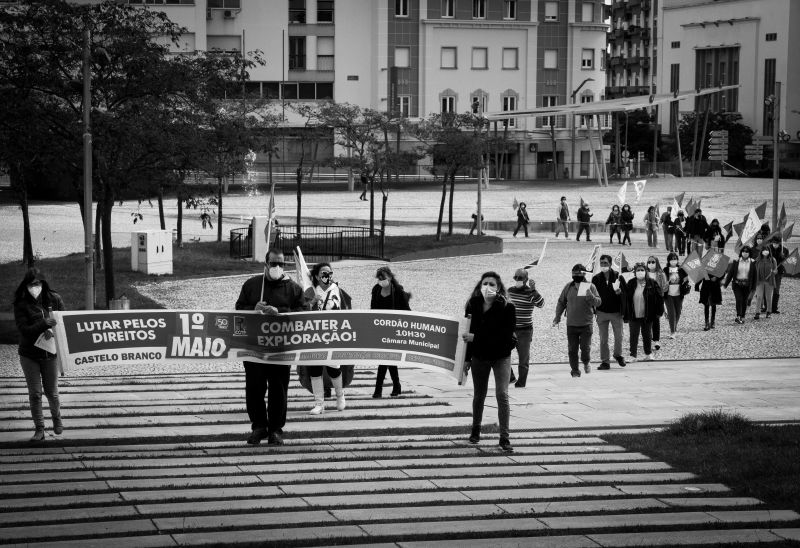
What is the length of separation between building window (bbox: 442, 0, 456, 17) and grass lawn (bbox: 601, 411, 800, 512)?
80901mm

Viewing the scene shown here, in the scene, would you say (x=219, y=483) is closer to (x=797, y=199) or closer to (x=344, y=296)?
(x=344, y=296)

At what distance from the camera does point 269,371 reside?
12.8 meters

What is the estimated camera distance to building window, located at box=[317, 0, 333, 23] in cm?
8956

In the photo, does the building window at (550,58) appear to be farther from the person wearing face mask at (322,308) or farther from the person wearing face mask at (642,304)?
the person wearing face mask at (322,308)

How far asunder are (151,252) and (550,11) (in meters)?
67.6

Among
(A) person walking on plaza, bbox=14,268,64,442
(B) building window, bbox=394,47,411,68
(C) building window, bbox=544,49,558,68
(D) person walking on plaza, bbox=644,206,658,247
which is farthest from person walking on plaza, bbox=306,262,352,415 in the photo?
(C) building window, bbox=544,49,558,68

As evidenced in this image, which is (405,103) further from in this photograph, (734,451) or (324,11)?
(734,451)

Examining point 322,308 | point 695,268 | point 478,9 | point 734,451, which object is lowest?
point 734,451

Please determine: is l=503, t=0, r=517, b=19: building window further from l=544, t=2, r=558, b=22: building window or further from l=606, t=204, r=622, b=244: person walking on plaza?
l=606, t=204, r=622, b=244: person walking on plaza

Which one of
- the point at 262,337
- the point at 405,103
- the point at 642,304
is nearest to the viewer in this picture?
the point at 262,337

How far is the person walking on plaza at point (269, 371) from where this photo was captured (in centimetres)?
1230

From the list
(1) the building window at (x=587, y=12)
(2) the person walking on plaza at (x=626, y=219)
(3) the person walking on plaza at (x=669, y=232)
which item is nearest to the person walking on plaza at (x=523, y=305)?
(3) the person walking on plaza at (x=669, y=232)

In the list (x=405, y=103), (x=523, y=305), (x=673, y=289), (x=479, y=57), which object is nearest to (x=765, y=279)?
(x=673, y=289)

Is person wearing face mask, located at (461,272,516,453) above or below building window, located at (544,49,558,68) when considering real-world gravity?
below
